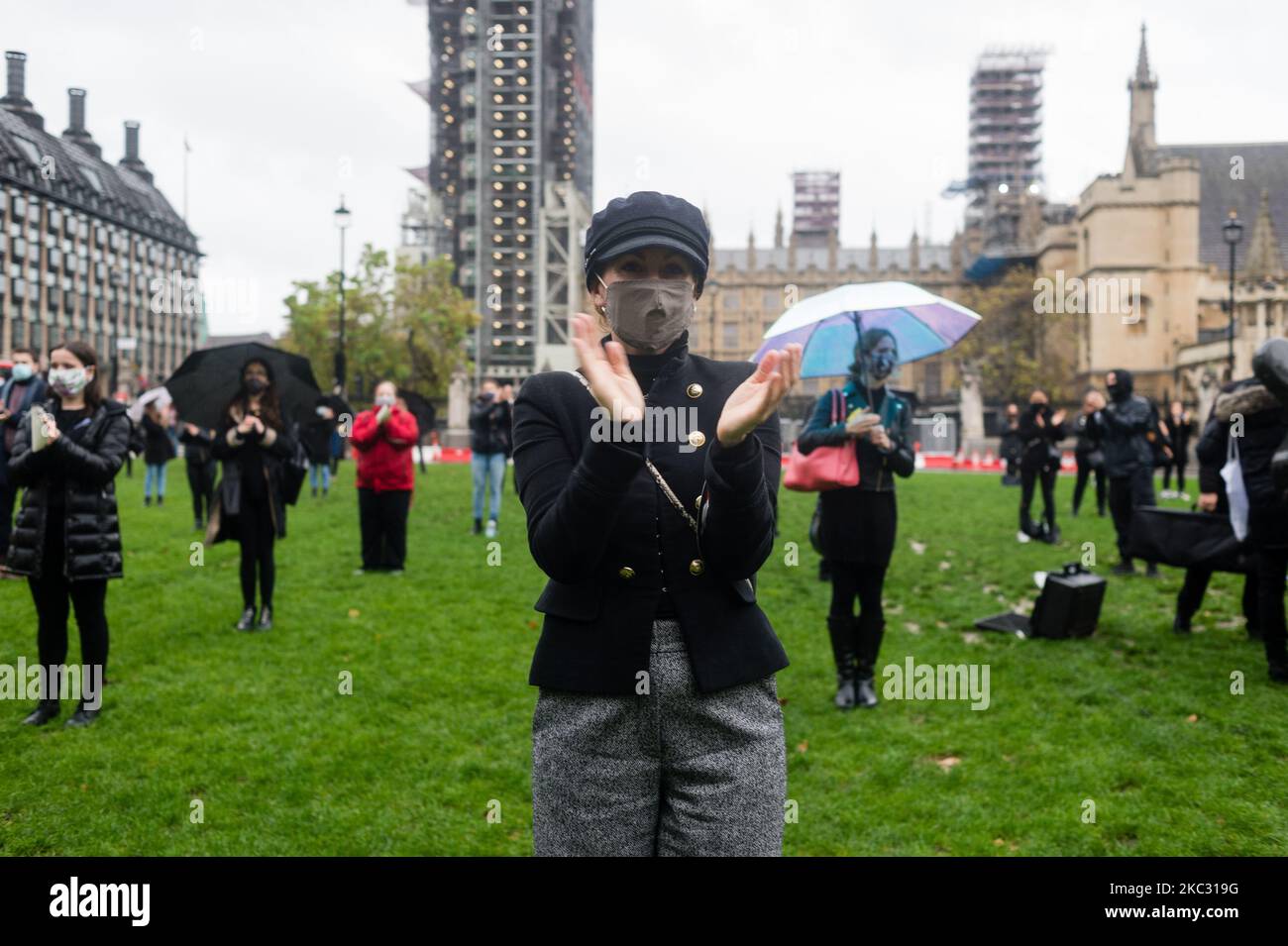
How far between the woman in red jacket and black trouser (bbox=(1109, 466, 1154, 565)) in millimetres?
8373

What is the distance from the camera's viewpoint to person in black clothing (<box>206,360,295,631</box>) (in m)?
7.76

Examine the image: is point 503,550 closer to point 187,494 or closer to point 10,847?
point 10,847

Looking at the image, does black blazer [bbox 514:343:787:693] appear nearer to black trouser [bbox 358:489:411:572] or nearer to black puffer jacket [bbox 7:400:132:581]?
black puffer jacket [bbox 7:400:132:581]

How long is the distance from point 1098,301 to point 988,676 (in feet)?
204

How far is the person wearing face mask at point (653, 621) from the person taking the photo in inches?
79.8

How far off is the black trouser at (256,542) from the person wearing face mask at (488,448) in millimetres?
4575

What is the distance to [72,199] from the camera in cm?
8131

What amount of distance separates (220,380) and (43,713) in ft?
13.2

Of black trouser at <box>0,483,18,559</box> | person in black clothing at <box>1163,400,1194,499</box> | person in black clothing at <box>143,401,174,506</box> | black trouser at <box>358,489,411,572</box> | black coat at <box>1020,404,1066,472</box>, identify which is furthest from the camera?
person in black clothing at <box>1163,400,1194,499</box>

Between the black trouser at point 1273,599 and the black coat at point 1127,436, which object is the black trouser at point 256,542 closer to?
the black trouser at point 1273,599

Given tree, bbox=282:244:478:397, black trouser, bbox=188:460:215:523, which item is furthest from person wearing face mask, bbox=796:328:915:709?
tree, bbox=282:244:478:397

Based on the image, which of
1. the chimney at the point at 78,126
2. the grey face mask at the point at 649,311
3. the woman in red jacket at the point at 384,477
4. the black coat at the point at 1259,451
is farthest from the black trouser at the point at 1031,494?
the chimney at the point at 78,126

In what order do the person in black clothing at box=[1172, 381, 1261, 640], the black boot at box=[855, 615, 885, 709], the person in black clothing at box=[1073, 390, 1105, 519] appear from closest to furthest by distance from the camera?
1. the black boot at box=[855, 615, 885, 709]
2. the person in black clothing at box=[1172, 381, 1261, 640]
3. the person in black clothing at box=[1073, 390, 1105, 519]
